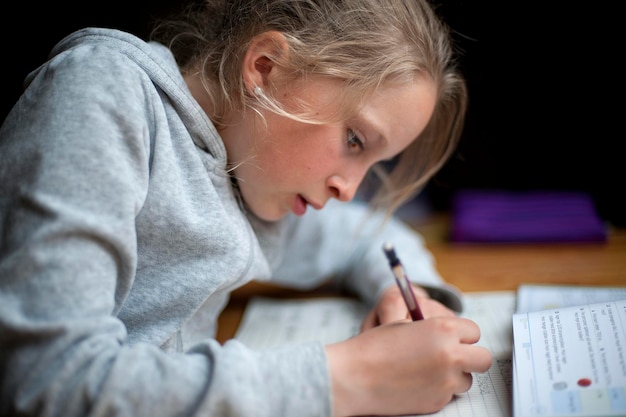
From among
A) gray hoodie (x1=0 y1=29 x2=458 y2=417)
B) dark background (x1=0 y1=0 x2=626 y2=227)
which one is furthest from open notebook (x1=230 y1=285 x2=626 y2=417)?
dark background (x1=0 y1=0 x2=626 y2=227)

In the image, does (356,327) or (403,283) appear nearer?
(403,283)

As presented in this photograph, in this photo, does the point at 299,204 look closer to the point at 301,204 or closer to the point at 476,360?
the point at 301,204

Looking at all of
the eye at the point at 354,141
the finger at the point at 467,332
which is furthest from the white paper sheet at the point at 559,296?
the eye at the point at 354,141

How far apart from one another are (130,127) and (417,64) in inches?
13.5

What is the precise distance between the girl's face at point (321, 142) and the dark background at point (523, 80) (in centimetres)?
47

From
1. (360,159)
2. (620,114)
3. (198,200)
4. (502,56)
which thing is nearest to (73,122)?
(198,200)

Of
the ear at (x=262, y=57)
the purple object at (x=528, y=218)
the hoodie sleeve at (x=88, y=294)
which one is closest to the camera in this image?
the hoodie sleeve at (x=88, y=294)

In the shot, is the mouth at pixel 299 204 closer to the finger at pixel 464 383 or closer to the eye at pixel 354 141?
the eye at pixel 354 141

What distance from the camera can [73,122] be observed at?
22.8 inches

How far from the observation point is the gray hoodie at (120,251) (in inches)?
20.1

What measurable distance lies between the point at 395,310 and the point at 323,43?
0.34 m

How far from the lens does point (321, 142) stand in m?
0.72

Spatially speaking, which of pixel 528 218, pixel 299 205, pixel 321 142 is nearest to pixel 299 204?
pixel 299 205

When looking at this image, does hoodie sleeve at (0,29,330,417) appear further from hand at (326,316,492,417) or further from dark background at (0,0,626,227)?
dark background at (0,0,626,227)
